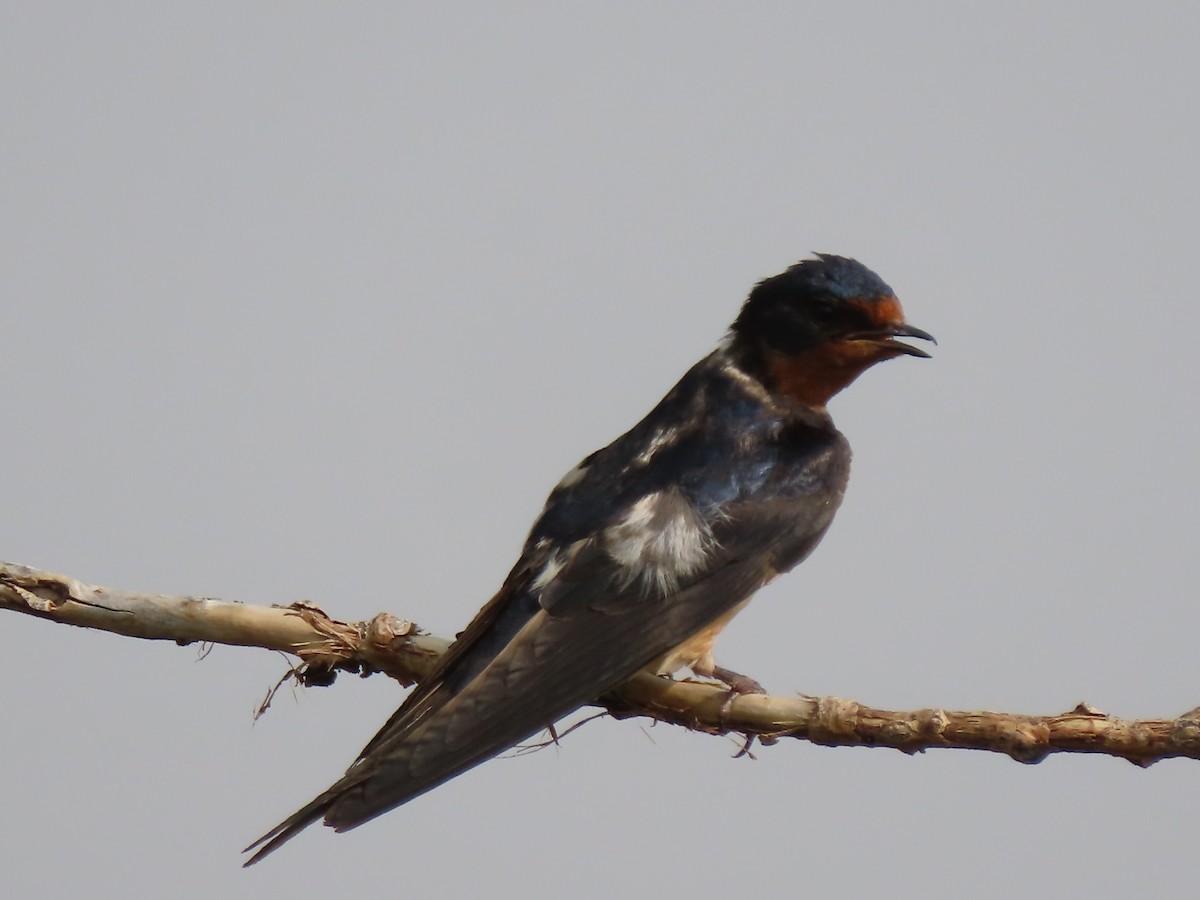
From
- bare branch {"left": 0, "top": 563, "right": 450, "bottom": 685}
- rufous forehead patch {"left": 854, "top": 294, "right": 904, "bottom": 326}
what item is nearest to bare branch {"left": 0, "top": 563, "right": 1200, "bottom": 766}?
bare branch {"left": 0, "top": 563, "right": 450, "bottom": 685}

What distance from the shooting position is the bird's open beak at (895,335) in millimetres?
3137

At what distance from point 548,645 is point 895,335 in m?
0.95

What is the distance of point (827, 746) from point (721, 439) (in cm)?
92

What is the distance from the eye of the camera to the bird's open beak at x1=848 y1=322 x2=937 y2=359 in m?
3.14

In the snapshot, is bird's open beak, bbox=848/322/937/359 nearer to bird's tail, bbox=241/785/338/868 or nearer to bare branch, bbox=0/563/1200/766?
bare branch, bbox=0/563/1200/766

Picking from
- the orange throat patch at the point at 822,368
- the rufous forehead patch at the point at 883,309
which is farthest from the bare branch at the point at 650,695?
the rufous forehead patch at the point at 883,309

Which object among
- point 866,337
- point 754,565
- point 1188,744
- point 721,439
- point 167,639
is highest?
point 866,337

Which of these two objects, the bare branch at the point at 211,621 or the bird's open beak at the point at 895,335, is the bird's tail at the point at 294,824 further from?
the bird's open beak at the point at 895,335

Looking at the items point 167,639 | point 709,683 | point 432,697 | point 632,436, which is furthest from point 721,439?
point 167,639

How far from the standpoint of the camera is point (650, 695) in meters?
2.80

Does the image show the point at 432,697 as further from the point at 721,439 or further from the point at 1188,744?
the point at 1188,744

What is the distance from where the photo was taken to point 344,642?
267cm

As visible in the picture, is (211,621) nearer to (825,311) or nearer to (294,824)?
(294,824)

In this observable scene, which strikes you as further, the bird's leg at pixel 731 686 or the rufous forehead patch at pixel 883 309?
the rufous forehead patch at pixel 883 309
